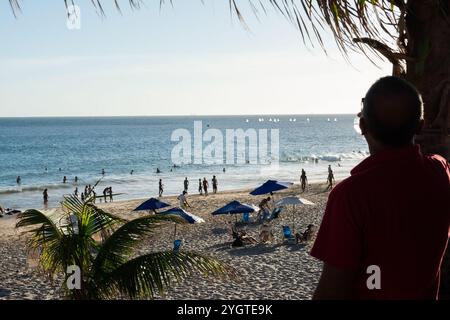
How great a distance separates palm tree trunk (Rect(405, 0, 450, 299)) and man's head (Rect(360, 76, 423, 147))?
A: 4.27 feet

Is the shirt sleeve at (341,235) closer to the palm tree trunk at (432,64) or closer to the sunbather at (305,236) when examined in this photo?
the palm tree trunk at (432,64)

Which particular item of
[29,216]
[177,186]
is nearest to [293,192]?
[177,186]

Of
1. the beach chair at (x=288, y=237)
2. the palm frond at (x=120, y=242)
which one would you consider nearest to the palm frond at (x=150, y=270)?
the palm frond at (x=120, y=242)

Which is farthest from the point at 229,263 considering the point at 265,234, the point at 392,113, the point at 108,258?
the point at 392,113

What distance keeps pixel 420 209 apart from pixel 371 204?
0.62 ft

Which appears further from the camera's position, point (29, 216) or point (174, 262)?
point (29, 216)

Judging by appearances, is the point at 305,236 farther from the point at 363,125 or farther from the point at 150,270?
the point at 363,125

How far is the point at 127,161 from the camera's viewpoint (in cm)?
8019

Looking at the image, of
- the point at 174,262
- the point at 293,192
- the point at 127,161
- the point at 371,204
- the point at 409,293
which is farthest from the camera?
the point at 127,161

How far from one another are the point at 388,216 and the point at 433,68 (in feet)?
5.67

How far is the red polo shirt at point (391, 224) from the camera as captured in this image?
1.57 metres

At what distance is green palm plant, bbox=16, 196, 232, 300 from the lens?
5.57m
